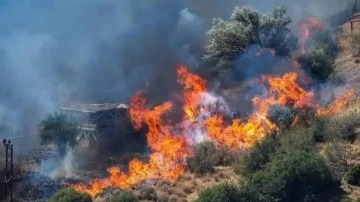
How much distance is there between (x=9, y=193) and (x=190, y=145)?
12701 mm

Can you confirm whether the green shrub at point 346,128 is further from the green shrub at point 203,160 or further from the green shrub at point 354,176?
the green shrub at point 203,160

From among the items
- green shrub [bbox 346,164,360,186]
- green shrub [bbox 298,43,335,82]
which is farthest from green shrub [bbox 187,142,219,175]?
green shrub [bbox 298,43,335,82]

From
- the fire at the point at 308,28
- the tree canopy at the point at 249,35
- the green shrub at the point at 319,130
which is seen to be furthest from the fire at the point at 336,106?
the fire at the point at 308,28

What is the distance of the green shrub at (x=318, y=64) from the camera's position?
43156 mm

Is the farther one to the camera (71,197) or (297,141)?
(297,141)

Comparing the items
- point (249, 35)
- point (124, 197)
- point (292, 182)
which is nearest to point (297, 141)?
point (292, 182)

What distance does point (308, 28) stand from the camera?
56.4 m

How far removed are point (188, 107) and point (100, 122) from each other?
7.95 meters

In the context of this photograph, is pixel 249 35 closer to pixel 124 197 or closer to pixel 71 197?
pixel 124 197

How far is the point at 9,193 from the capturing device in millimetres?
32906

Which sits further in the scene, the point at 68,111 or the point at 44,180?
the point at 68,111

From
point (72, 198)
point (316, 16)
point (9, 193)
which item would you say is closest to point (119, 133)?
point (9, 193)

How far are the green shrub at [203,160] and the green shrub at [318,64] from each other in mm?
13622

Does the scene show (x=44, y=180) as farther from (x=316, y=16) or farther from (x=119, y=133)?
(x=316, y=16)
